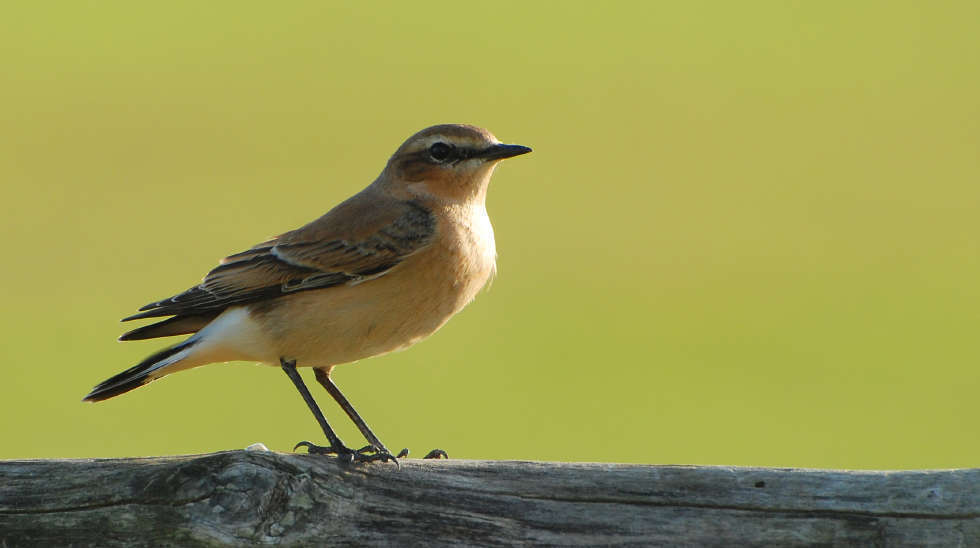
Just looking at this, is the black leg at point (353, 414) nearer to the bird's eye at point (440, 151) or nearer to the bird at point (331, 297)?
the bird at point (331, 297)

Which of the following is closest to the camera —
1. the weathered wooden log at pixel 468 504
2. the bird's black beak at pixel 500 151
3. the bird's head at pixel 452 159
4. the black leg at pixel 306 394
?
the weathered wooden log at pixel 468 504

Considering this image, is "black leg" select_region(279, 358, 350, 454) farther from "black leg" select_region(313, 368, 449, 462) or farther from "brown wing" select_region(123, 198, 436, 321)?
"brown wing" select_region(123, 198, 436, 321)

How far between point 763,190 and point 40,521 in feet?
53.0

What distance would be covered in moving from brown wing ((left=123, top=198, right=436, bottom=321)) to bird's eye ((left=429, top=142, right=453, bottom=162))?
1.31 ft

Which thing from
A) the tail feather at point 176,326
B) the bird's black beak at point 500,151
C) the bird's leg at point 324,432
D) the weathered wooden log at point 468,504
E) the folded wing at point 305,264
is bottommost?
the weathered wooden log at point 468,504

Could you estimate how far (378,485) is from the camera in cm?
400

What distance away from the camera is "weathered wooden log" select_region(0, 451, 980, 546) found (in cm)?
380

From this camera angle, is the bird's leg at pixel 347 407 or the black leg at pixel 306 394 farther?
the bird's leg at pixel 347 407

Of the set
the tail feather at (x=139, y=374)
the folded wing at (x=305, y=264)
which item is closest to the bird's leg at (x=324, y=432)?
the folded wing at (x=305, y=264)

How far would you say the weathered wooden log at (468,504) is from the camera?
3.80 m

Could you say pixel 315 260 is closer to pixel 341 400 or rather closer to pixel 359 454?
pixel 341 400

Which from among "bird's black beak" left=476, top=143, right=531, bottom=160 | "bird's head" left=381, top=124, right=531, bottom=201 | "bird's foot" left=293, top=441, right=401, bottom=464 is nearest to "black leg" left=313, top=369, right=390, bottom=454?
"bird's foot" left=293, top=441, right=401, bottom=464

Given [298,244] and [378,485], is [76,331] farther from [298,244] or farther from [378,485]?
[378,485]

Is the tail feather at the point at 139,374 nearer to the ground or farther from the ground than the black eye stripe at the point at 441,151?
nearer to the ground
